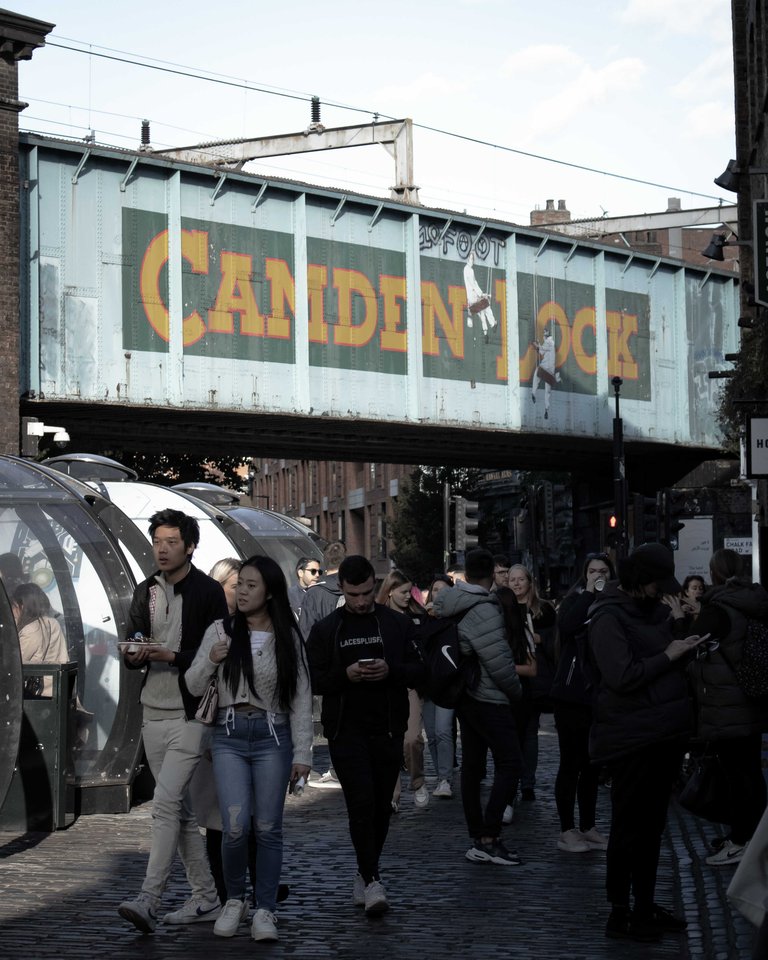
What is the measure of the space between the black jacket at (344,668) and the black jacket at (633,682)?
109 cm

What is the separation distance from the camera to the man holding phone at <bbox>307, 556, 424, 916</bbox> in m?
8.43

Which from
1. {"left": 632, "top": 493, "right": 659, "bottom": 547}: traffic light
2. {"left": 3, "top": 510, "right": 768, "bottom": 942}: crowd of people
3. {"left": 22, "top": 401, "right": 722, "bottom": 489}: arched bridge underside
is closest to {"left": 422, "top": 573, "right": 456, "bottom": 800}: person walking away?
{"left": 3, "top": 510, "right": 768, "bottom": 942}: crowd of people

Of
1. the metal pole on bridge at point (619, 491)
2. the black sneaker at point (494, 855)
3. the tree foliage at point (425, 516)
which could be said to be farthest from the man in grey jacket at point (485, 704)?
the tree foliage at point (425, 516)

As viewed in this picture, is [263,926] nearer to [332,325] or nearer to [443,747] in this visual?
[443,747]

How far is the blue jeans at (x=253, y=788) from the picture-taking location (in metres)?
7.68

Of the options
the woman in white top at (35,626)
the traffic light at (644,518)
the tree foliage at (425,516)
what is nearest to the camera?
the woman in white top at (35,626)

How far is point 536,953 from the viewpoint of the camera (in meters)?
7.42

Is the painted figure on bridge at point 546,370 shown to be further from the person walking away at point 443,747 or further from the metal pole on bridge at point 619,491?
the person walking away at point 443,747

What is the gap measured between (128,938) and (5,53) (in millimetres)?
23589

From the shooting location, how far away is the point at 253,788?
7.78 metres

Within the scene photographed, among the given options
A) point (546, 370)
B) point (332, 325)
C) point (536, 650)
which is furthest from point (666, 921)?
point (546, 370)

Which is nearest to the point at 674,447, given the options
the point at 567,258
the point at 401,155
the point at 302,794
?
the point at 567,258

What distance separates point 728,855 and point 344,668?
2.78 m

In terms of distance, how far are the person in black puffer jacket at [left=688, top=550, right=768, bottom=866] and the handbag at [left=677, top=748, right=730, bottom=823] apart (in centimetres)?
4
